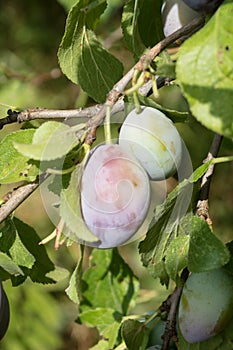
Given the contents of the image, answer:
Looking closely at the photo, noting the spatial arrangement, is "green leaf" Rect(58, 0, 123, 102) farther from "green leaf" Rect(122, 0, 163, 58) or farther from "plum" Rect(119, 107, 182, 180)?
"plum" Rect(119, 107, 182, 180)

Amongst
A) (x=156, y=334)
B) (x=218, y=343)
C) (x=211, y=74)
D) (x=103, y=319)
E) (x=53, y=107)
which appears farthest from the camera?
(x=53, y=107)

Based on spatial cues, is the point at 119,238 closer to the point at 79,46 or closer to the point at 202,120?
the point at 202,120

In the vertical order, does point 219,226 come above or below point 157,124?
below

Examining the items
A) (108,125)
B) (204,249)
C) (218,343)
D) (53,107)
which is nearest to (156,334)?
(218,343)

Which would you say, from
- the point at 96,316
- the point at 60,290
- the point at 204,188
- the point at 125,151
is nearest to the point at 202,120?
the point at 125,151

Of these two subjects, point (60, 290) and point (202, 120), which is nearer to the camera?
point (202, 120)

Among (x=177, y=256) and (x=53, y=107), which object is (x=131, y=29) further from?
(x=53, y=107)

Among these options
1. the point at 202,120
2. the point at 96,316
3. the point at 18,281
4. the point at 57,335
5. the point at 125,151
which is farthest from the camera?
the point at 57,335
